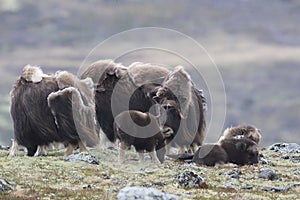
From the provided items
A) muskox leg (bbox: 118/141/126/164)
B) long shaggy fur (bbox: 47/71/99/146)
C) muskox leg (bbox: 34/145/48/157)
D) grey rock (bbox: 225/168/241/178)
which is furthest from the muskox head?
muskox leg (bbox: 34/145/48/157)

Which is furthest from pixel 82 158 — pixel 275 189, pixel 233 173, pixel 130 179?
pixel 275 189

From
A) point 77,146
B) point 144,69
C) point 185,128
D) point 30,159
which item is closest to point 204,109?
point 185,128

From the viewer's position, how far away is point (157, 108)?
1738cm

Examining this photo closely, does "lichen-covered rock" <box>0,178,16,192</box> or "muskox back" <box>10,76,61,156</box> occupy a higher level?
"muskox back" <box>10,76,61,156</box>

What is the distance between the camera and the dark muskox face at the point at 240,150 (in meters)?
18.9

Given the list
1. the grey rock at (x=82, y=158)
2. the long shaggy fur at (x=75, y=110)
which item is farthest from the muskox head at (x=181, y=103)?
the long shaggy fur at (x=75, y=110)

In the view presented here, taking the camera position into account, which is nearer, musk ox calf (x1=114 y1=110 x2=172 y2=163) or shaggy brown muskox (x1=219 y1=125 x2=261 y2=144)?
musk ox calf (x1=114 y1=110 x2=172 y2=163)

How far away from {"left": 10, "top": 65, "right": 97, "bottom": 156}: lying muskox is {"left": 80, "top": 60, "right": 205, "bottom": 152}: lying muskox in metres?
0.57

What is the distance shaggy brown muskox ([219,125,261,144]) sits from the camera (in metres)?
21.3

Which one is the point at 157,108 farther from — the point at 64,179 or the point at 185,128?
the point at 64,179

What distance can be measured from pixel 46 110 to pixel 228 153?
5.33m

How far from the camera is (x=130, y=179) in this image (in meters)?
15.1

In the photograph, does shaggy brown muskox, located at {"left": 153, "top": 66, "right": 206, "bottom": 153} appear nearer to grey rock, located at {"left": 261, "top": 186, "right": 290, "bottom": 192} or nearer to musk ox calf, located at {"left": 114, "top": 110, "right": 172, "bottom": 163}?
musk ox calf, located at {"left": 114, "top": 110, "right": 172, "bottom": 163}

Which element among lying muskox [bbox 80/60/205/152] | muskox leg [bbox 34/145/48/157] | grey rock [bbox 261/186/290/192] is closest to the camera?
grey rock [bbox 261/186/290/192]
